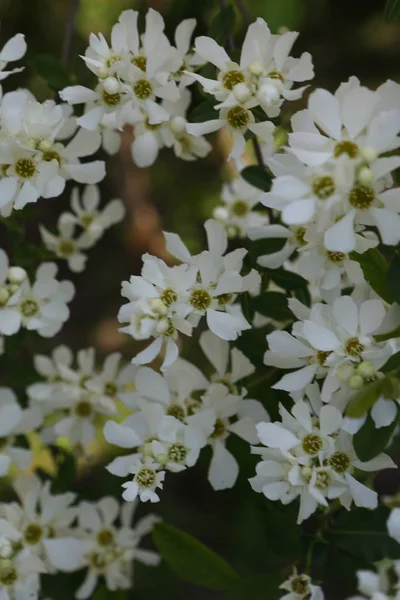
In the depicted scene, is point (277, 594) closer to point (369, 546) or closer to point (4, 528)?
point (369, 546)

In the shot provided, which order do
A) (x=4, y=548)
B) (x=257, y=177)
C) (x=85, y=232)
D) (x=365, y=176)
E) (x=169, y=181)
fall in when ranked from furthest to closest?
(x=169, y=181), (x=85, y=232), (x=257, y=177), (x=4, y=548), (x=365, y=176)

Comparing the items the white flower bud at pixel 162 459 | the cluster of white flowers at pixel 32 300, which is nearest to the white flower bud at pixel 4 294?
the cluster of white flowers at pixel 32 300

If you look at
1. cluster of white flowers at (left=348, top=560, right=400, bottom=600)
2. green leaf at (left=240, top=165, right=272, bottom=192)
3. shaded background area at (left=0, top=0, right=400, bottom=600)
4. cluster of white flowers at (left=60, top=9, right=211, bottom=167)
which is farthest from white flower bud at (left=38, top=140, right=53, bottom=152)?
shaded background area at (left=0, top=0, right=400, bottom=600)

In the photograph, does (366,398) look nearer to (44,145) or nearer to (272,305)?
(272,305)

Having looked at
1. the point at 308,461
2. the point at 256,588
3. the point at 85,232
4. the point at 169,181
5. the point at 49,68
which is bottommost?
the point at 169,181

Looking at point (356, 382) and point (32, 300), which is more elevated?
point (356, 382)

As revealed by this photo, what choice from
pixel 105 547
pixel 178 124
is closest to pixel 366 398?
pixel 178 124
